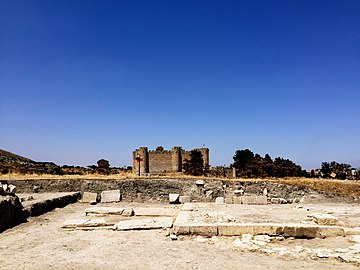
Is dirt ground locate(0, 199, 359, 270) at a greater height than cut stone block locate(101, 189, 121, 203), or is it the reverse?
cut stone block locate(101, 189, 121, 203)

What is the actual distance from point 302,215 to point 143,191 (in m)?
10.6

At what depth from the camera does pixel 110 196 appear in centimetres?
1811

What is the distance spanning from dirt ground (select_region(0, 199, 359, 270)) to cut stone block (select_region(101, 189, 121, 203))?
784cm

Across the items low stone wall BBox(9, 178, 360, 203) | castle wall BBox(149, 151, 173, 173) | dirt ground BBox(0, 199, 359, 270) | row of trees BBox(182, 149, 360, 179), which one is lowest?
dirt ground BBox(0, 199, 359, 270)

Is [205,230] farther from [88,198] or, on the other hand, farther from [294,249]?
[88,198]

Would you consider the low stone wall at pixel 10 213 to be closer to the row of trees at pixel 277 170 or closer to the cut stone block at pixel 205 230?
the cut stone block at pixel 205 230

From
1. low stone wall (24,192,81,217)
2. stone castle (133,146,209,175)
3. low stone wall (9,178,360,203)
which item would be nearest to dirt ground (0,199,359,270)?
low stone wall (24,192,81,217)

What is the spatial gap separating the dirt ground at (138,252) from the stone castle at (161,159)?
28.3 metres

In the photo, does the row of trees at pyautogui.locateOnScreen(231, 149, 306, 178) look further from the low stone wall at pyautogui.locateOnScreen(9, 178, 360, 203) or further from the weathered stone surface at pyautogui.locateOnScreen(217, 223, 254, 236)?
the weathered stone surface at pyautogui.locateOnScreen(217, 223, 254, 236)

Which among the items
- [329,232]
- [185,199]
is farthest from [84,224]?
[185,199]

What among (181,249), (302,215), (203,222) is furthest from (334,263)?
(302,215)

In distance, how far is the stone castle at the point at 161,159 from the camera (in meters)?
38.3

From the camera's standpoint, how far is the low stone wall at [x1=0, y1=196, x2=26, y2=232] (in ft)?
32.4

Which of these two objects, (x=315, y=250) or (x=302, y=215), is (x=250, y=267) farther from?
(x=302, y=215)
